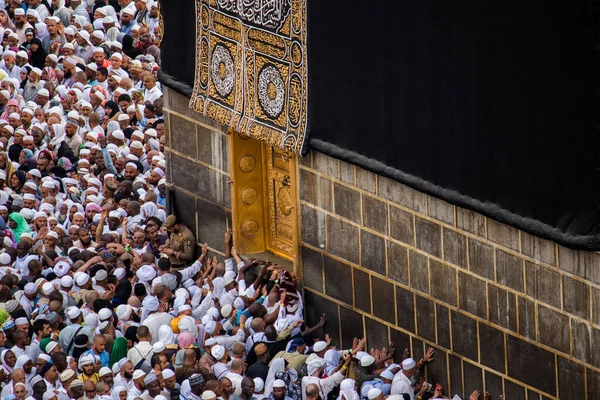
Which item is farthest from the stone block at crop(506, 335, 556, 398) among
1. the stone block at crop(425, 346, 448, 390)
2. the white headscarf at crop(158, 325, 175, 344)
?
the white headscarf at crop(158, 325, 175, 344)

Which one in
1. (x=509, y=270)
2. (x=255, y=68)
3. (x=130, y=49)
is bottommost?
(x=130, y=49)

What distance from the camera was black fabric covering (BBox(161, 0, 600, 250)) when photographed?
553 inches

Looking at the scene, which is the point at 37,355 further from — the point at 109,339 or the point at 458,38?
the point at 458,38

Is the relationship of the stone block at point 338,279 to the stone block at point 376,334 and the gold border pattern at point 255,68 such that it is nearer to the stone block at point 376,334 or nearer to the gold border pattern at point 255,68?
the stone block at point 376,334

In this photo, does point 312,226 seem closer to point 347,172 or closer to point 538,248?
point 347,172

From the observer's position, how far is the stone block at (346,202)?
56.1 feet

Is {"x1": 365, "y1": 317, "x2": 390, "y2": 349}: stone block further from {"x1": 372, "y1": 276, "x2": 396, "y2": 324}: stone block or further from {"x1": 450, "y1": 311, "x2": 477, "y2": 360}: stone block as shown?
{"x1": 450, "y1": 311, "x2": 477, "y2": 360}: stone block

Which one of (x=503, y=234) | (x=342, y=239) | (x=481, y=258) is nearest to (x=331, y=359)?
(x=342, y=239)

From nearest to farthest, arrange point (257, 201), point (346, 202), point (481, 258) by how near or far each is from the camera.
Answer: point (481, 258) → point (346, 202) → point (257, 201)

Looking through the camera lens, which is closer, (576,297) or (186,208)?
(576,297)

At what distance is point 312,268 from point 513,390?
323 cm

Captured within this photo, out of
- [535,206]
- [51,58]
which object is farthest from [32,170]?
[535,206]

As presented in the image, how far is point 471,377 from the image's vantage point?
15.9 meters

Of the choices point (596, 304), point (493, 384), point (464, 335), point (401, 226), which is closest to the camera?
point (596, 304)
